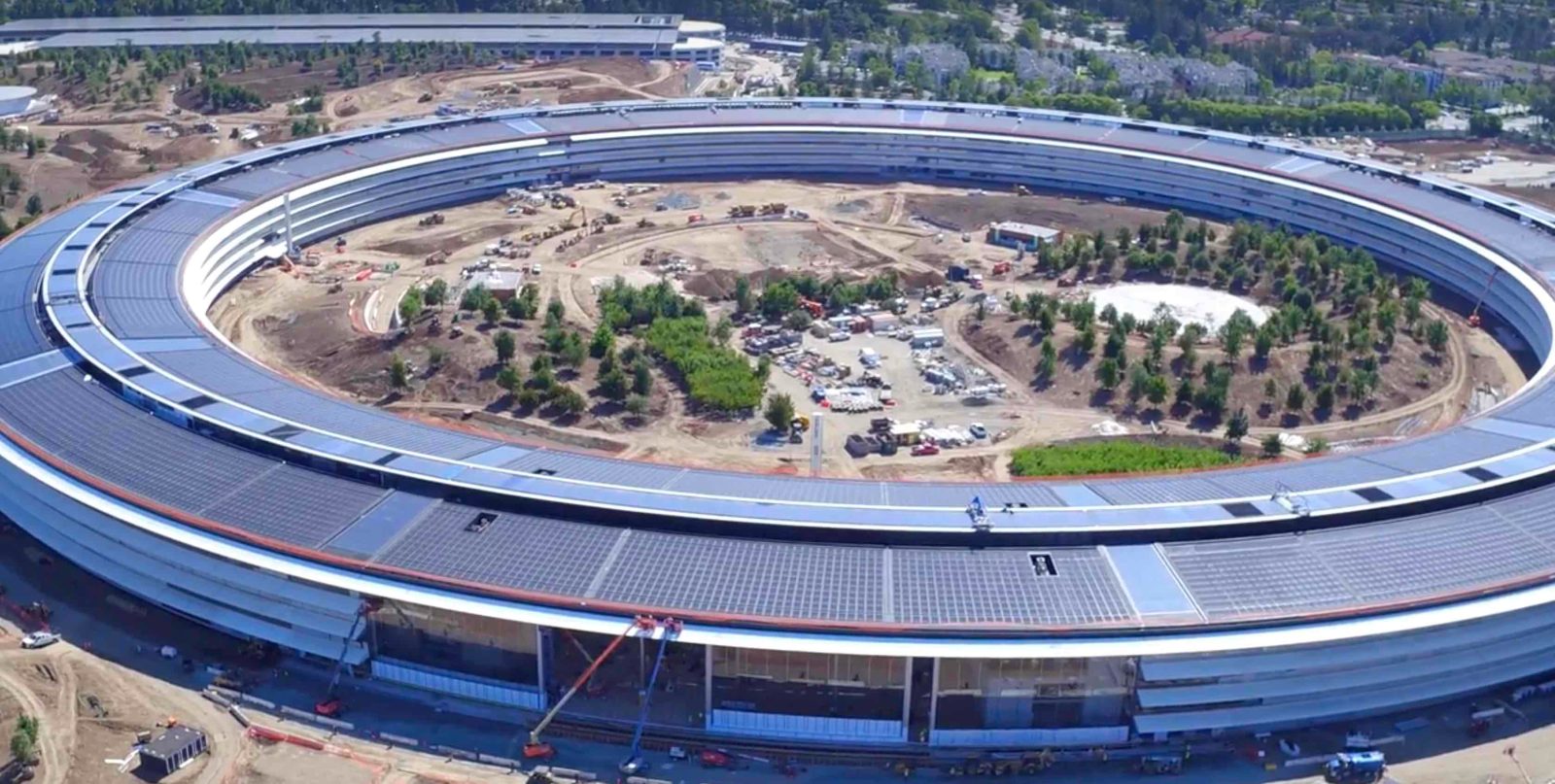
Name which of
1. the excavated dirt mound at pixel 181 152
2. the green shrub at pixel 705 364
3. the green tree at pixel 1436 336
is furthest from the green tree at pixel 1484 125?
the excavated dirt mound at pixel 181 152

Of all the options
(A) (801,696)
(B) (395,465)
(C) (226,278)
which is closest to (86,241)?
(C) (226,278)

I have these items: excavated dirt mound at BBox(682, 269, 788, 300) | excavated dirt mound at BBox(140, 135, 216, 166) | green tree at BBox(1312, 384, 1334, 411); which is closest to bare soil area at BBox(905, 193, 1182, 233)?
excavated dirt mound at BBox(682, 269, 788, 300)

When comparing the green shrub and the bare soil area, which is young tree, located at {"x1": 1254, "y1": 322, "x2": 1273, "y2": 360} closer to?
the green shrub

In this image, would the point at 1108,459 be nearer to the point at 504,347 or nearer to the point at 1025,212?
the point at 504,347

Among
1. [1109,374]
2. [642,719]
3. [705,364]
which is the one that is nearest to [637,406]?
[705,364]

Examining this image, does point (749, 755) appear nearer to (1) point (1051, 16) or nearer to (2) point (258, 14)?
(2) point (258, 14)

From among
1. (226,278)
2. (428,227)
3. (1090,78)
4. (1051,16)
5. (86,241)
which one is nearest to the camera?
(86,241)
